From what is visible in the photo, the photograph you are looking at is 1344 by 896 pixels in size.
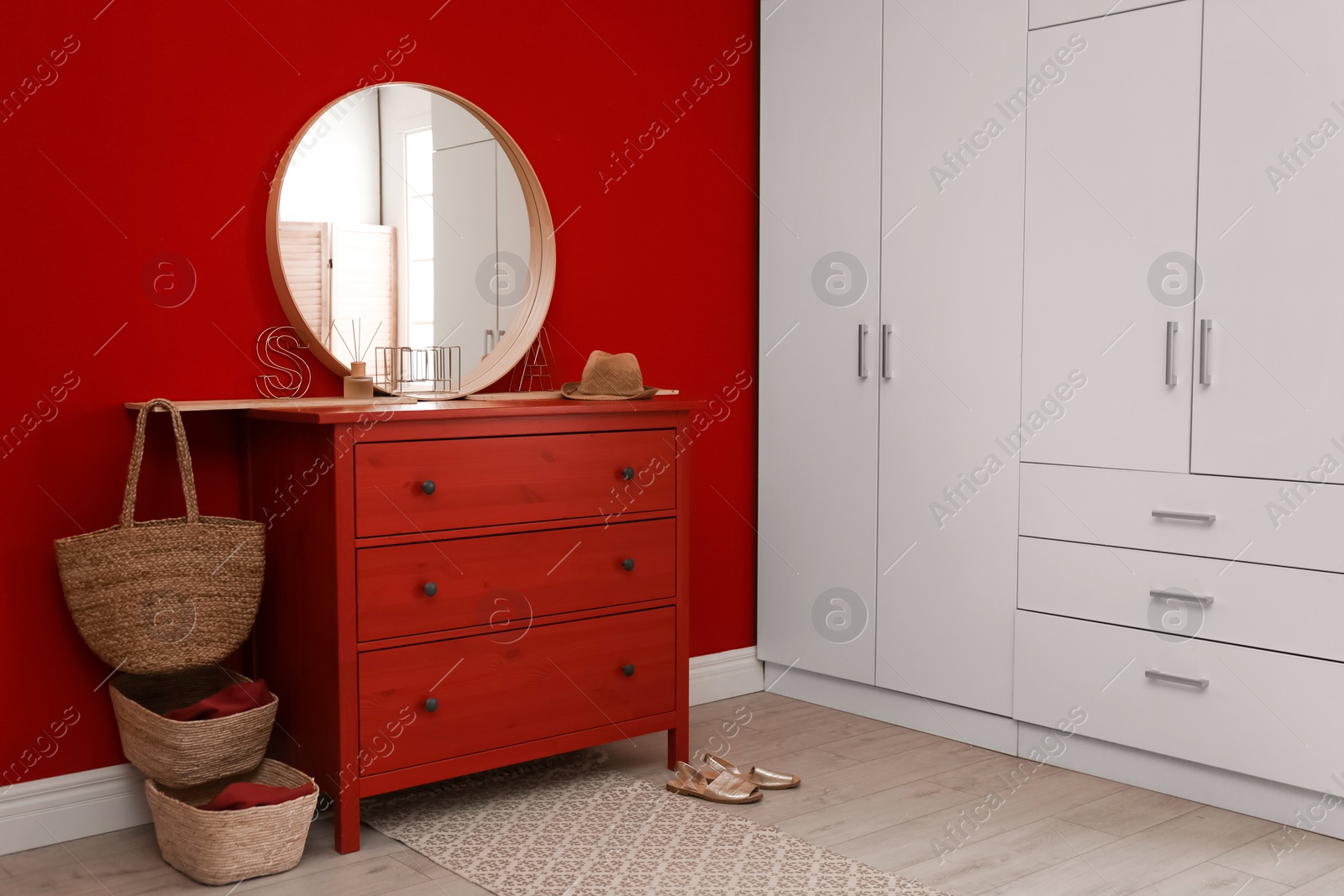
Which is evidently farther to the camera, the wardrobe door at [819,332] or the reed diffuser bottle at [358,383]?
the wardrobe door at [819,332]

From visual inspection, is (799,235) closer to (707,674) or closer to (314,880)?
(707,674)

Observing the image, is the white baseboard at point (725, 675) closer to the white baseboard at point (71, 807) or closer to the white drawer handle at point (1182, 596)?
the white drawer handle at point (1182, 596)

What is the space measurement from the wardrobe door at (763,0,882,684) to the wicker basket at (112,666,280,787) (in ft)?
5.49

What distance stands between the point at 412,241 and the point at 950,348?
144 cm

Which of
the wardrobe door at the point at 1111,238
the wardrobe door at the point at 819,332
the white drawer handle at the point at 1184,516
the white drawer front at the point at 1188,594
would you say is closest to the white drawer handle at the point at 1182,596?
the white drawer front at the point at 1188,594

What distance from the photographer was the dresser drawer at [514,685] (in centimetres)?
247

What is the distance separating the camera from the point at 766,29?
3.63 meters

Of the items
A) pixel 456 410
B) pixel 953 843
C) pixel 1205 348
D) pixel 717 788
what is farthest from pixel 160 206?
pixel 1205 348

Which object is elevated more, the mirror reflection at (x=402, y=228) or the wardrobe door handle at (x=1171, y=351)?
the mirror reflection at (x=402, y=228)

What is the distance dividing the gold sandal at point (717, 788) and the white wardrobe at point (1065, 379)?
759 mm

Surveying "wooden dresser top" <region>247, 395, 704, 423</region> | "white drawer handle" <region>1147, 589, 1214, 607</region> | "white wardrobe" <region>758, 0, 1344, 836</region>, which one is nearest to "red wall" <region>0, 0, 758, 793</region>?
"wooden dresser top" <region>247, 395, 704, 423</region>

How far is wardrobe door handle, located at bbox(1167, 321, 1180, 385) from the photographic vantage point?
271cm

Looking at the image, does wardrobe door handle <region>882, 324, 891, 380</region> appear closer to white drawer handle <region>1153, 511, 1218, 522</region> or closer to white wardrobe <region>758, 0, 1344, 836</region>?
white wardrobe <region>758, 0, 1344, 836</region>

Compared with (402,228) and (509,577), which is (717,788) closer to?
(509,577)
